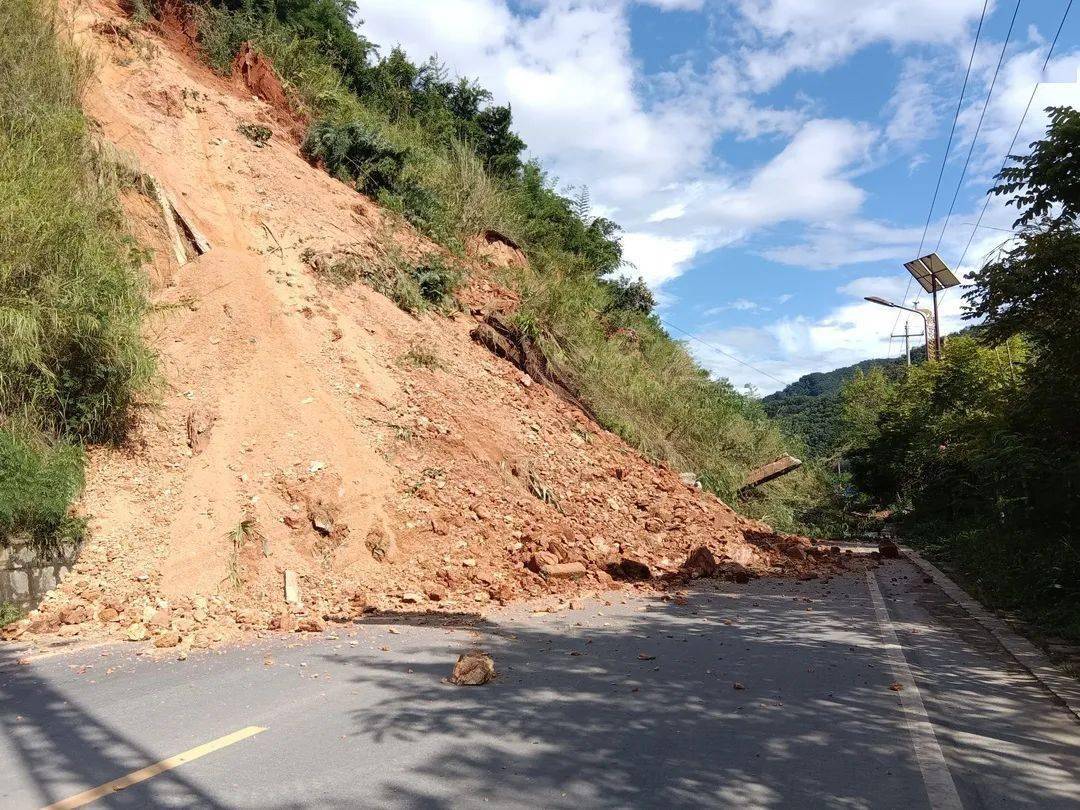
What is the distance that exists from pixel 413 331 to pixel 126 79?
7625 millimetres

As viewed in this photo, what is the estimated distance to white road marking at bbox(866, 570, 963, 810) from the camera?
379 cm

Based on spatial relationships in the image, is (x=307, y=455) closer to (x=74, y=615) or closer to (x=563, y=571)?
(x=74, y=615)

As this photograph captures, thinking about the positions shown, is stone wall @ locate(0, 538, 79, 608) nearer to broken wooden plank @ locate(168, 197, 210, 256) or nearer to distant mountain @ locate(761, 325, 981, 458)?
broken wooden plank @ locate(168, 197, 210, 256)

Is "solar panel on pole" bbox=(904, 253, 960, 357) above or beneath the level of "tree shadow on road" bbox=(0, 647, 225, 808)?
above

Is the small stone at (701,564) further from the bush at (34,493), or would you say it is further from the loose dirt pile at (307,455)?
the bush at (34,493)

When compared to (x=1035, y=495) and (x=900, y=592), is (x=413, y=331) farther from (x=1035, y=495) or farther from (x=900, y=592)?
(x=1035, y=495)

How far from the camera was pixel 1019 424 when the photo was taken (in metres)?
11.2

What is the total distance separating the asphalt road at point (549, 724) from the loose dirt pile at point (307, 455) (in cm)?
169

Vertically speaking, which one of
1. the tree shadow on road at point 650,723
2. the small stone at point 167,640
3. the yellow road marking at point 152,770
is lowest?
the tree shadow on road at point 650,723

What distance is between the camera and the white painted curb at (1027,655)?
18.7ft

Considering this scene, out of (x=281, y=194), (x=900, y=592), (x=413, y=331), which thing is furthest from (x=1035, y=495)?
(x=281, y=194)

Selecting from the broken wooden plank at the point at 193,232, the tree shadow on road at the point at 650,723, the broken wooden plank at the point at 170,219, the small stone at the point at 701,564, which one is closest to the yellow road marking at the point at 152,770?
the tree shadow on road at the point at 650,723

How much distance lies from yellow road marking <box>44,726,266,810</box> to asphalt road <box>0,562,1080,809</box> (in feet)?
0.08

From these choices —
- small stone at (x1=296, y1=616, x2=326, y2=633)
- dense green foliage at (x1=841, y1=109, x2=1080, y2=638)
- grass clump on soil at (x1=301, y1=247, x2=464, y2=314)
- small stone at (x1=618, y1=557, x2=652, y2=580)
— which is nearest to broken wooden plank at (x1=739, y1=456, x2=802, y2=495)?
dense green foliage at (x1=841, y1=109, x2=1080, y2=638)
